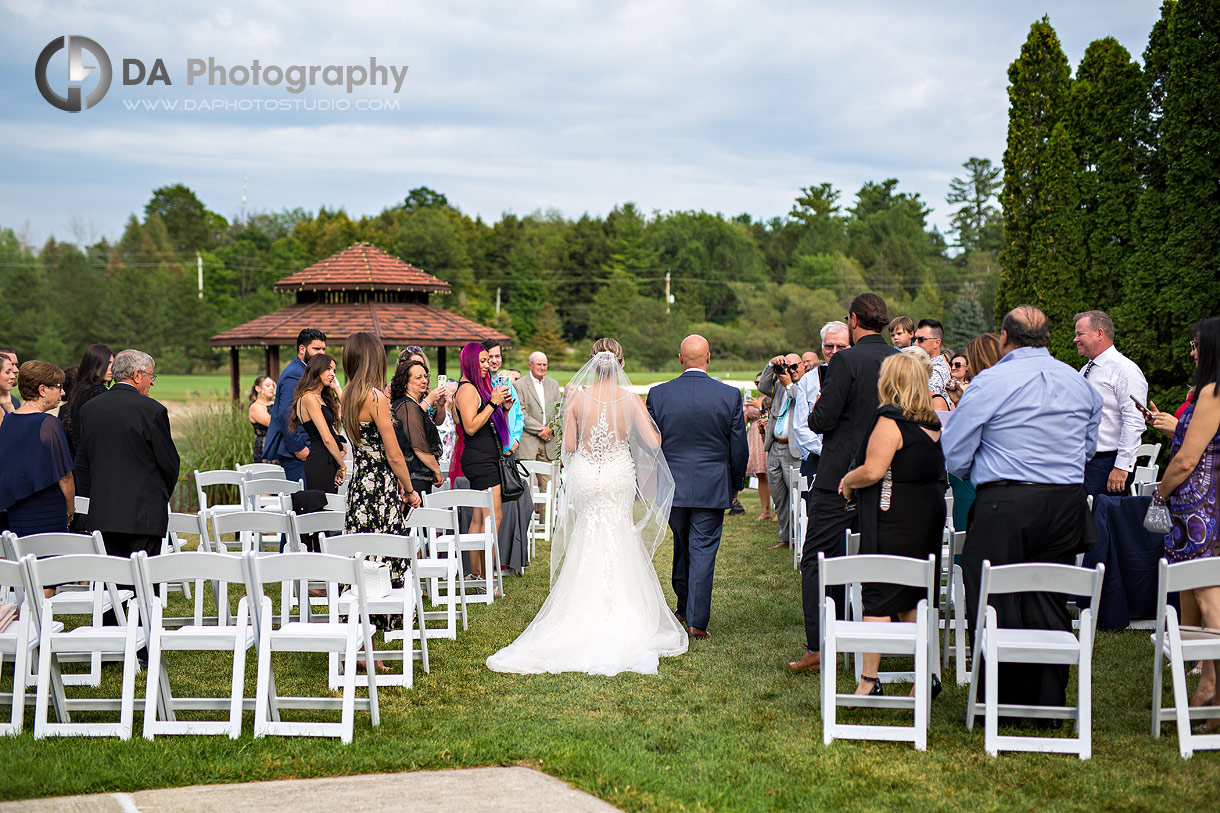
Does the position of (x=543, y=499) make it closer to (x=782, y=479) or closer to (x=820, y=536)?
(x=782, y=479)

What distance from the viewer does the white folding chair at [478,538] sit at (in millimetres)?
7695

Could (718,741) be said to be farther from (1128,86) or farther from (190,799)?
(1128,86)

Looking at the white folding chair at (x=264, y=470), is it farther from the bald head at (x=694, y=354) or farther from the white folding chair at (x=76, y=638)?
the bald head at (x=694, y=354)

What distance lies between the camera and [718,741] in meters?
4.88

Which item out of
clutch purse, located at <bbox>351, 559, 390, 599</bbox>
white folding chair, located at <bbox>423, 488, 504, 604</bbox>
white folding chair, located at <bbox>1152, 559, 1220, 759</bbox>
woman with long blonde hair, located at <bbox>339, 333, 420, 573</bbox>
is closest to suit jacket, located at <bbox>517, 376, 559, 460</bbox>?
white folding chair, located at <bbox>423, 488, 504, 604</bbox>

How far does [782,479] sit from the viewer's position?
11383 millimetres

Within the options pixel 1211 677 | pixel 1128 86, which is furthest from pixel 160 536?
pixel 1128 86

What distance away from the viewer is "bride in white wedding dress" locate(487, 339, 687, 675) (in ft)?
21.5

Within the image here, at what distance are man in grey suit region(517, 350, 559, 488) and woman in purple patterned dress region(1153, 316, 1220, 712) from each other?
6.78 meters

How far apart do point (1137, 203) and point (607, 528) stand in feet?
34.9

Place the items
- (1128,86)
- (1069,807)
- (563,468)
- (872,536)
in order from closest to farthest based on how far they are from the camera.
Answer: (1069,807), (872,536), (563,468), (1128,86)

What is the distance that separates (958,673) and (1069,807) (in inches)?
73.2

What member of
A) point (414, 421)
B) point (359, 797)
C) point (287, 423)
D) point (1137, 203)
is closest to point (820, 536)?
point (359, 797)

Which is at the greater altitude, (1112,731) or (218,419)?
(218,419)
